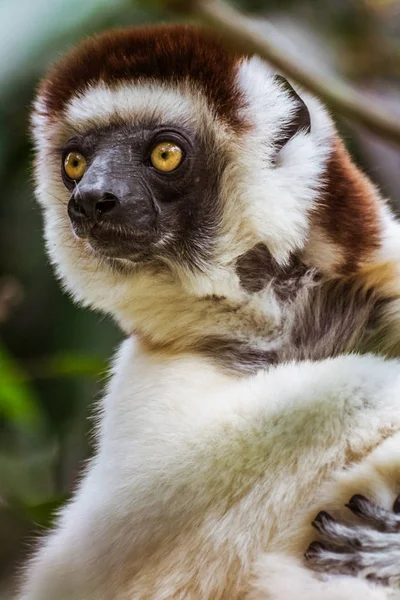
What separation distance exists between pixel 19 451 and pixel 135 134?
4.74ft

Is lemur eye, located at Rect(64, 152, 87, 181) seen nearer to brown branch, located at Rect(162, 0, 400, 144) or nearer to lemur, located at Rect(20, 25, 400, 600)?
lemur, located at Rect(20, 25, 400, 600)

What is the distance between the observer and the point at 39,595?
166cm

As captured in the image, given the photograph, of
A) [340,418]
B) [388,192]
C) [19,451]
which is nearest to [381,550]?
[340,418]

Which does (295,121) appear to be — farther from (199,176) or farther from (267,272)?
(267,272)

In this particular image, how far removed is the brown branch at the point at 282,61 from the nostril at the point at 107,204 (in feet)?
2.55

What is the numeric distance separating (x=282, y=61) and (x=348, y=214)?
3.01 ft

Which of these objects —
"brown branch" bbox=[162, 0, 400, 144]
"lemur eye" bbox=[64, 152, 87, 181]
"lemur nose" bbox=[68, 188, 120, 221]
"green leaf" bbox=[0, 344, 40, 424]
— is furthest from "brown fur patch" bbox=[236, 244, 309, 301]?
"brown branch" bbox=[162, 0, 400, 144]

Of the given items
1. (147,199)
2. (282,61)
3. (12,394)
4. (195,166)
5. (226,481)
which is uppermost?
(282,61)

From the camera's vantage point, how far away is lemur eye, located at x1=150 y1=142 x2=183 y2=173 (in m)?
1.74

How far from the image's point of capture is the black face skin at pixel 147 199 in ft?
5.45

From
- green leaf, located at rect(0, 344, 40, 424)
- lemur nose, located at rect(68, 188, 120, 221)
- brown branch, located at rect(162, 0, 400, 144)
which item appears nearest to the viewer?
brown branch, located at rect(162, 0, 400, 144)

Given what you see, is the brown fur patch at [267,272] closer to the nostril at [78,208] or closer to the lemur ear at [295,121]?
the lemur ear at [295,121]

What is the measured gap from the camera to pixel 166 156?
5.73ft

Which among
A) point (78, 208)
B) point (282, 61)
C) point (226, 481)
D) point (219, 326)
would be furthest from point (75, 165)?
point (282, 61)
